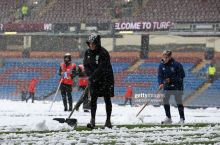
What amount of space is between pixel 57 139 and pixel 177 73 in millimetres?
4957

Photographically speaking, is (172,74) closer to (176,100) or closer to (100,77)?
(176,100)

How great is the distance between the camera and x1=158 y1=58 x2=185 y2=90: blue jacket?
11109 millimetres

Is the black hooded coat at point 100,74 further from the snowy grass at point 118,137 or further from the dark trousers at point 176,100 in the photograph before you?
the dark trousers at point 176,100

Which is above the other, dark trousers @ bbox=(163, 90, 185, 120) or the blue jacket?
the blue jacket

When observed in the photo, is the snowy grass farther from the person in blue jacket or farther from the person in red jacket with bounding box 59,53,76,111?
the person in red jacket with bounding box 59,53,76,111

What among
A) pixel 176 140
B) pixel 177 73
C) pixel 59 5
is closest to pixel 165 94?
pixel 177 73

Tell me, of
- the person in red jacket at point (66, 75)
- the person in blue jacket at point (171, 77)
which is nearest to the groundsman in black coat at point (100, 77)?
the person in blue jacket at point (171, 77)

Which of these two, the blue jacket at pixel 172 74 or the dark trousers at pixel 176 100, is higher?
the blue jacket at pixel 172 74

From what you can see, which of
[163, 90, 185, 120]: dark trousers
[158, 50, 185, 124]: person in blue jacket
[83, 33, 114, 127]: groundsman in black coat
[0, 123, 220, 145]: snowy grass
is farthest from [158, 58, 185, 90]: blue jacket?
[0, 123, 220, 145]: snowy grass

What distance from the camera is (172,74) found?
36.4 feet

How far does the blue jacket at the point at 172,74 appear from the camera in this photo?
1111 centimetres

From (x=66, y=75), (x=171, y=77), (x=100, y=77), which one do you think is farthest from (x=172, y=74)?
(x=66, y=75)

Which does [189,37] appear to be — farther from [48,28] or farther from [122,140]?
[122,140]

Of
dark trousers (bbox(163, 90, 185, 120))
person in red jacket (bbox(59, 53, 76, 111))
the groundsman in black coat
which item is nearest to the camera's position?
the groundsman in black coat
